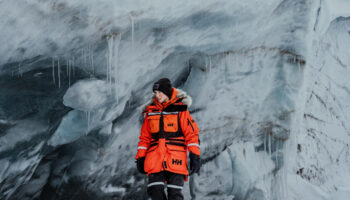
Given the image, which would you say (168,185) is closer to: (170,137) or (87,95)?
(170,137)

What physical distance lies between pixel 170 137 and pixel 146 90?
107 cm

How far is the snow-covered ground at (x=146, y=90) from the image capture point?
249 centimetres

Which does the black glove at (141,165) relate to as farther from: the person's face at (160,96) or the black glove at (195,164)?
the person's face at (160,96)

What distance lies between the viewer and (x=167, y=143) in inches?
92.6

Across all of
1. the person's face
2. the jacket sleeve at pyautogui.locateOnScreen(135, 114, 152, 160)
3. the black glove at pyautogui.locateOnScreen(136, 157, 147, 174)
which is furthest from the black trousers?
the person's face

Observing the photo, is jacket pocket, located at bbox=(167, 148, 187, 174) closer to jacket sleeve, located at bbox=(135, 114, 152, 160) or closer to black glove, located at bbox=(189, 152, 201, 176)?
black glove, located at bbox=(189, 152, 201, 176)

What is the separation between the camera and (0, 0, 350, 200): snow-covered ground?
2.49 m

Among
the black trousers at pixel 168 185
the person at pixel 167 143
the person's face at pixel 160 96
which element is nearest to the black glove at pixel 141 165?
the person at pixel 167 143

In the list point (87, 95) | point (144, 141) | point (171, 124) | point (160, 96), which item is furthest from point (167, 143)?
point (87, 95)

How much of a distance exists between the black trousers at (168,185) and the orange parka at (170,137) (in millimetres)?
51

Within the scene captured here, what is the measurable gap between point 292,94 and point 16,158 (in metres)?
3.33

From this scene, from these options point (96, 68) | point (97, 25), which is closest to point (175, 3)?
point (97, 25)

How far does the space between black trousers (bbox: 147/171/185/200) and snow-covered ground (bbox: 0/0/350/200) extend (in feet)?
3.62

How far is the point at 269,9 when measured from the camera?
3420mm
